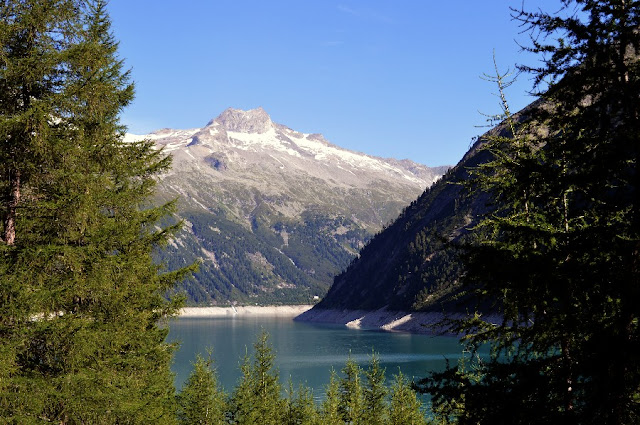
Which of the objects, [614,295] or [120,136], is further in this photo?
[120,136]

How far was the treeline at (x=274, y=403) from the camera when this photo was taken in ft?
108

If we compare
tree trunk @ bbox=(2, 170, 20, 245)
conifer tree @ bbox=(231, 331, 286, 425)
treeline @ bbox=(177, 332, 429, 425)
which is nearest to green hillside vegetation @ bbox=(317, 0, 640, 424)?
tree trunk @ bbox=(2, 170, 20, 245)

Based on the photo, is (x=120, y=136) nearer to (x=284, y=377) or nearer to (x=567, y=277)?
(x=567, y=277)

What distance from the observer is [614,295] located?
24.8 feet

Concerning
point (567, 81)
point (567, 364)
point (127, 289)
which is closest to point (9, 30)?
point (127, 289)

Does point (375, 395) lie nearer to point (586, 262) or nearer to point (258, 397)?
point (258, 397)

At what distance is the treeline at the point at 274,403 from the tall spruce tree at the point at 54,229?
57.5ft

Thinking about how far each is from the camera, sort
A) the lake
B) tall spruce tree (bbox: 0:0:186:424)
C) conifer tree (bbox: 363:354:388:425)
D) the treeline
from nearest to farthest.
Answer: tall spruce tree (bbox: 0:0:186:424) → the treeline → conifer tree (bbox: 363:354:388:425) → the lake

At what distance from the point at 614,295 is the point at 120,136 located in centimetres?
1500

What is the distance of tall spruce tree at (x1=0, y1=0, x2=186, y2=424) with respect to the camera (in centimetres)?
1073

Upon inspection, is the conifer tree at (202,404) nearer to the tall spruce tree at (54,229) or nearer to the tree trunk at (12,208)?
the tall spruce tree at (54,229)

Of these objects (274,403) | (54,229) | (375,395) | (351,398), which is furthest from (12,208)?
(375,395)

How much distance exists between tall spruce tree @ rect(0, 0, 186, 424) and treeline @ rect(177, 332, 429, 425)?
17524mm

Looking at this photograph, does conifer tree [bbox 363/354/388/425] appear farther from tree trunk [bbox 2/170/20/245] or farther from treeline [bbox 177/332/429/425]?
tree trunk [bbox 2/170/20/245]
